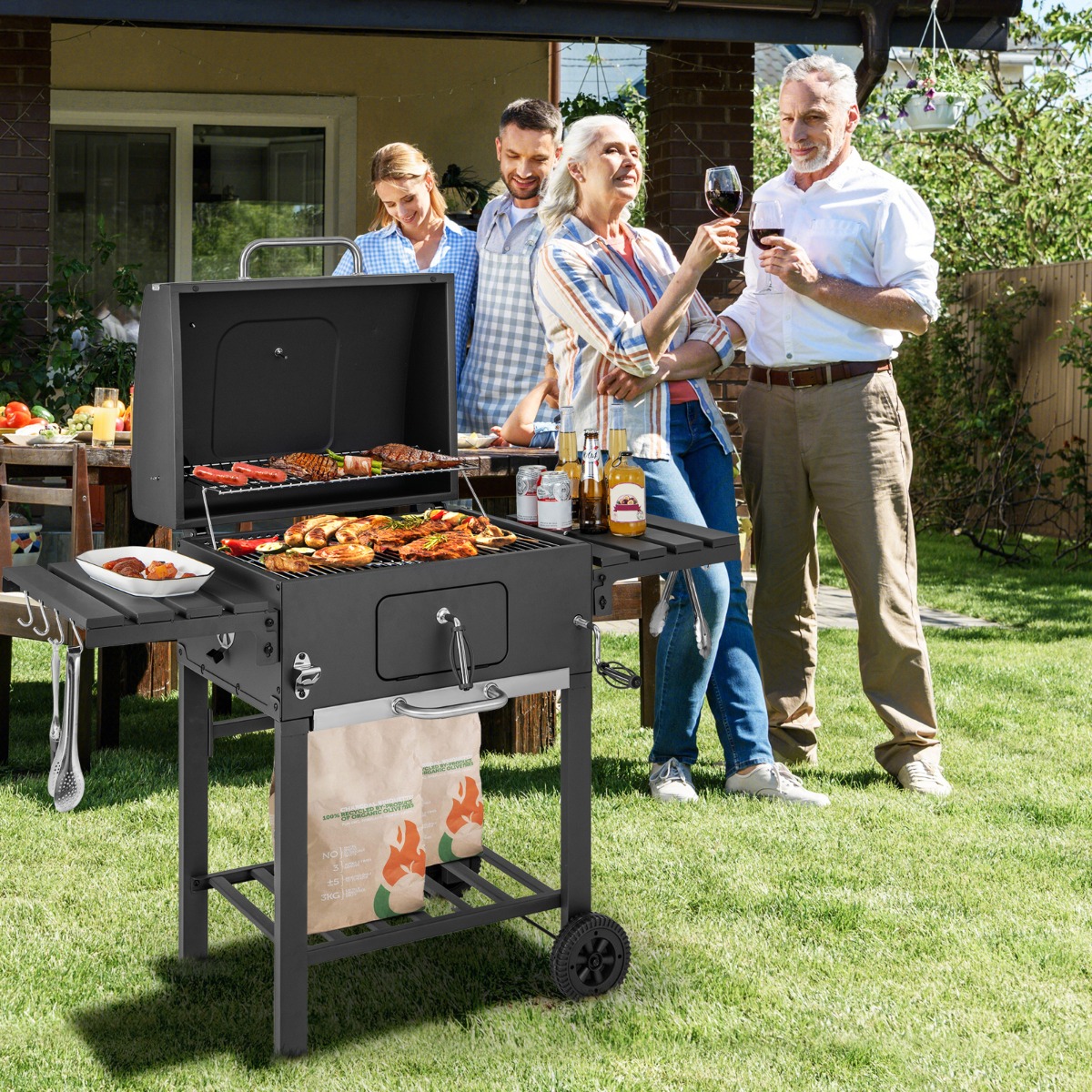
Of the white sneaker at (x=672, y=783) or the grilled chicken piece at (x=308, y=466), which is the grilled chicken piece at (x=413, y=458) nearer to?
the grilled chicken piece at (x=308, y=466)

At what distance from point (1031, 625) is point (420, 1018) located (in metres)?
4.74

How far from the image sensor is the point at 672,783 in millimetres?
4180

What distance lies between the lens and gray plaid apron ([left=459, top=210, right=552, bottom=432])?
4.69 meters

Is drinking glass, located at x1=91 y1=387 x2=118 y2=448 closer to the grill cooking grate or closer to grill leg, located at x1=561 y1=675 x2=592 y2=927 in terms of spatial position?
the grill cooking grate

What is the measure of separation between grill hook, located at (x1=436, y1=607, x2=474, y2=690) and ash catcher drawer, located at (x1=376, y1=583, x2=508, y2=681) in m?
0.01

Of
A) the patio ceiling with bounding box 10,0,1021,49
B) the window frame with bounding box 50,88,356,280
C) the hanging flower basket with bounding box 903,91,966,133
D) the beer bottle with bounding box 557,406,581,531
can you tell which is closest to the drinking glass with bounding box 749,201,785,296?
the beer bottle with bounding box 557,406,581,531

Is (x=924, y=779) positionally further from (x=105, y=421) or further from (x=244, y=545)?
(x=105, y=421)

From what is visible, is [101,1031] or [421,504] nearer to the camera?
[101,1031]

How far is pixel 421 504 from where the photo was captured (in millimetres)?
3346

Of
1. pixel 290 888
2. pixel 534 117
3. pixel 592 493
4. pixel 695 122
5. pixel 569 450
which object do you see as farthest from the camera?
pixel 695 122

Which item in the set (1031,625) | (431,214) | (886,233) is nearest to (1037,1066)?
(886,233)

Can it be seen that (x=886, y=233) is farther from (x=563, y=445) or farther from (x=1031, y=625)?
(x=1031, y=625)

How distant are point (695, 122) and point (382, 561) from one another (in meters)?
4.97

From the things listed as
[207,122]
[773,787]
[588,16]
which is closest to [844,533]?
[773,787]
